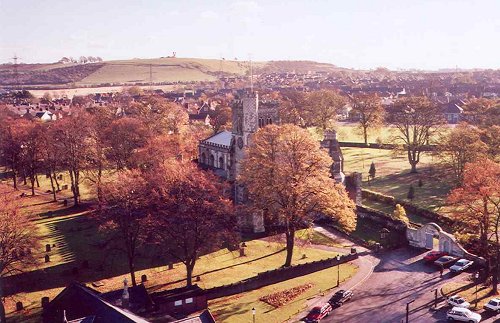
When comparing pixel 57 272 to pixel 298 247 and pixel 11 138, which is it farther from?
pixel 11 138

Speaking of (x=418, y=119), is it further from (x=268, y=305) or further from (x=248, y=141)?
(x=268, y=305)

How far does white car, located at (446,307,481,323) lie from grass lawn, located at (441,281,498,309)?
2.46 metres

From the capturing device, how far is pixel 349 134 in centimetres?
12188

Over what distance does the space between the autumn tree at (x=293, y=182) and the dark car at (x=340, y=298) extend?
7809 mm

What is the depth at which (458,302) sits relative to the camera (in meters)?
35.7

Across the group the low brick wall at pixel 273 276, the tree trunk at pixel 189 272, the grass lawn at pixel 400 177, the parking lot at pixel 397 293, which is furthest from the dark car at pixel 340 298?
the grass lawn at pixel 400 177

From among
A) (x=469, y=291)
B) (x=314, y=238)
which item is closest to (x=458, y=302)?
(x=469, y=291)

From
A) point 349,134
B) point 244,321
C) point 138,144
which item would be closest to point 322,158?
point 244,321

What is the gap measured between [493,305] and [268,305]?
16.2 m

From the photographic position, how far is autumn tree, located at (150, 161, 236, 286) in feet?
133

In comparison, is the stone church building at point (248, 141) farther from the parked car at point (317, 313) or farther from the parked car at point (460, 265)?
the parked car at point (460, 265)

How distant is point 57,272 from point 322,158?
27.1 metres

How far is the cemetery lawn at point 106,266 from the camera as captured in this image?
4159cm

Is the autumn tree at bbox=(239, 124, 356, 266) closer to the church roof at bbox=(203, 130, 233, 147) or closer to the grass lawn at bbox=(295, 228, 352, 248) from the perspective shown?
the grass lawn at bbox=(295, 228, 352, 248)
